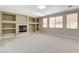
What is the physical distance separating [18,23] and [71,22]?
5687 millimetres

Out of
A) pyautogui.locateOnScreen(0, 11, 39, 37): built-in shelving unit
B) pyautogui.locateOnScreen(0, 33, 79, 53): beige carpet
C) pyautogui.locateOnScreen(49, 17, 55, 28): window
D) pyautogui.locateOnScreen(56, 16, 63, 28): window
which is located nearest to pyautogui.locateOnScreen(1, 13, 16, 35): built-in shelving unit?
pyautogui.locateOnScreen(0, 11, 39, 37): built-in shelving unit

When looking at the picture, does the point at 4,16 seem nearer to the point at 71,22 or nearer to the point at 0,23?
the point at 0,23

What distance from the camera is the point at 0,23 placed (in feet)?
21.6

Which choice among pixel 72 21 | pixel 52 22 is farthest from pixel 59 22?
pixel 72 21

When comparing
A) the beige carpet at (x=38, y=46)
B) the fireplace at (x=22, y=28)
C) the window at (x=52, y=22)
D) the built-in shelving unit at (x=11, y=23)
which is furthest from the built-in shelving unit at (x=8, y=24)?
the window at (x=52, y=22)

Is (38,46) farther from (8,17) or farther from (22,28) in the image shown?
(22,28)

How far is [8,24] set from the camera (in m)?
7.75

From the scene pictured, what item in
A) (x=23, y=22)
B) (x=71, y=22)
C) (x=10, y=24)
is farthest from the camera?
(x=23, y=22)

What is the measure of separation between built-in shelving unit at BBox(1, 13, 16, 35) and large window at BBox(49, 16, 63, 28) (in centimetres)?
440

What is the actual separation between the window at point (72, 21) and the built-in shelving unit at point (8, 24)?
18.6 ft

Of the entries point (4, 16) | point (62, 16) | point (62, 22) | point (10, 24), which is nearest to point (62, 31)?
point (62, 22)

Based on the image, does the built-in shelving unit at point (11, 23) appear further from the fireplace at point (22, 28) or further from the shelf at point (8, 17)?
the fireplace at point (22, 28)

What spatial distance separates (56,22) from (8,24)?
5.33 metres

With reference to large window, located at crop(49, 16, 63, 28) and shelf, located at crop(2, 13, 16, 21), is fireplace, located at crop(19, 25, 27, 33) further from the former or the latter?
large window, located at crop(49, 16, 63, 28)
